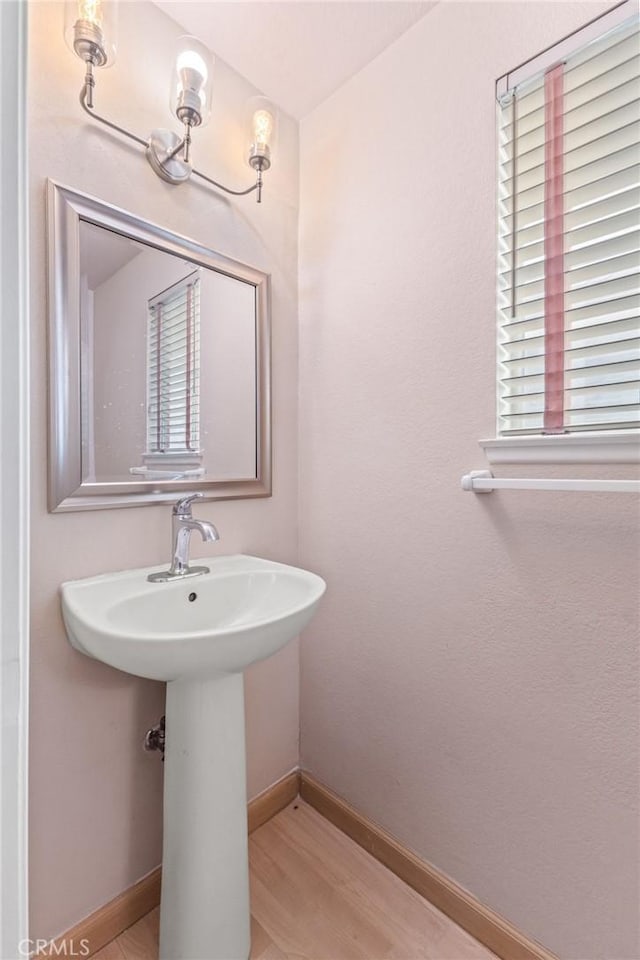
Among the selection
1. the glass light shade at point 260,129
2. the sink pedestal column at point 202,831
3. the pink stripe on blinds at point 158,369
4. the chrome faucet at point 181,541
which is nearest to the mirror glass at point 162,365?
the pink stripe on blinds at point 158,369

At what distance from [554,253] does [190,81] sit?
37.3 inches

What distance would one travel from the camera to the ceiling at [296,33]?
109 cm

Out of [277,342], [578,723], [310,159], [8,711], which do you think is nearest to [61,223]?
[277,342]

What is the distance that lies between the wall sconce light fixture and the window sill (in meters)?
0.98

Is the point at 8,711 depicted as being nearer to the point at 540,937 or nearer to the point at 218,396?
the point at 218,396

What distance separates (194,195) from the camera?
3.78 feet

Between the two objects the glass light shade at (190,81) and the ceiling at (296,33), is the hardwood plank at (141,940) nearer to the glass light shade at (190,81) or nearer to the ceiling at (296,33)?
the glass light shade at (190,81)

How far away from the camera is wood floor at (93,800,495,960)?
97 centimetres

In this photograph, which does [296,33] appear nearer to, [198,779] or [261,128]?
[261,128]

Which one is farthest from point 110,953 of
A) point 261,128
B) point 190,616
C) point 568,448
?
point 261,128

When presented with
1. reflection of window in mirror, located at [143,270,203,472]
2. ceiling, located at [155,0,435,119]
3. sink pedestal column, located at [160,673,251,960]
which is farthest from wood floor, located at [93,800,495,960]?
ceiling, located at [155,0,435,119]

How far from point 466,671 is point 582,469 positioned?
21.5 inches

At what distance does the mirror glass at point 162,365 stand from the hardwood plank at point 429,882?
3.45 ft

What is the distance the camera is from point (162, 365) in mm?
1110
